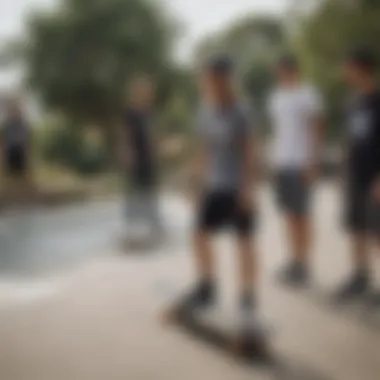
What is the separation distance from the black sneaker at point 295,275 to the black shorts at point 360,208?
0.11m

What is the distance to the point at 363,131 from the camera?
58.1 inches

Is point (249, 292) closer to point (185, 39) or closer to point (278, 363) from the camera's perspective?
point (278, 363)

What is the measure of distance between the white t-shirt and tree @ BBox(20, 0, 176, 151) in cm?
22

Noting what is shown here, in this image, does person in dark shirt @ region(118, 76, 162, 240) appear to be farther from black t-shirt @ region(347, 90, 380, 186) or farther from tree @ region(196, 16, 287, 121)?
black t-shirt @ region(347, 90, 380, 186)

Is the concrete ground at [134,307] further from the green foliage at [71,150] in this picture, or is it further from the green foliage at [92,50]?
the green foliage at [92,50]

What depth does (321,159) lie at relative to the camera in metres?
1.46

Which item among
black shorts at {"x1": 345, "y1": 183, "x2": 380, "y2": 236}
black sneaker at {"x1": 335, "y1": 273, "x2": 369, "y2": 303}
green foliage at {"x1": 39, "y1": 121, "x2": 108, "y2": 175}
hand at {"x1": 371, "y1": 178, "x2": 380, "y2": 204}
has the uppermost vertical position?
green foliage at {"x1": 39, "y1": 121, "x2": 108, "y2": 175}

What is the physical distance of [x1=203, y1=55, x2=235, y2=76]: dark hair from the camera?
1458 mm

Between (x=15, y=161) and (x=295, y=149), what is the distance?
488 millimetres

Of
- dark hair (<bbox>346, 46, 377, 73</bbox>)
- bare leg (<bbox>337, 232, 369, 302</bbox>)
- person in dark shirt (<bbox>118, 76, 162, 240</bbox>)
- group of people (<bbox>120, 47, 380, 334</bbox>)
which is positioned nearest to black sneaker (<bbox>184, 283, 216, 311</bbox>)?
group of people (<bbox>120, 47, 380, 334</bbox>)

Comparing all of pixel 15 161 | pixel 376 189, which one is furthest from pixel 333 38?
pixel 15 161

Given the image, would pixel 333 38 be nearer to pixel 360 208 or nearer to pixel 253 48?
pixel 253 48

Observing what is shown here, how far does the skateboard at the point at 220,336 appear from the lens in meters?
1.43

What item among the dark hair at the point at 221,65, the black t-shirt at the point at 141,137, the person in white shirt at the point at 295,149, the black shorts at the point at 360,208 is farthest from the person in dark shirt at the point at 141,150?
the black shorts at the point at 360,208
